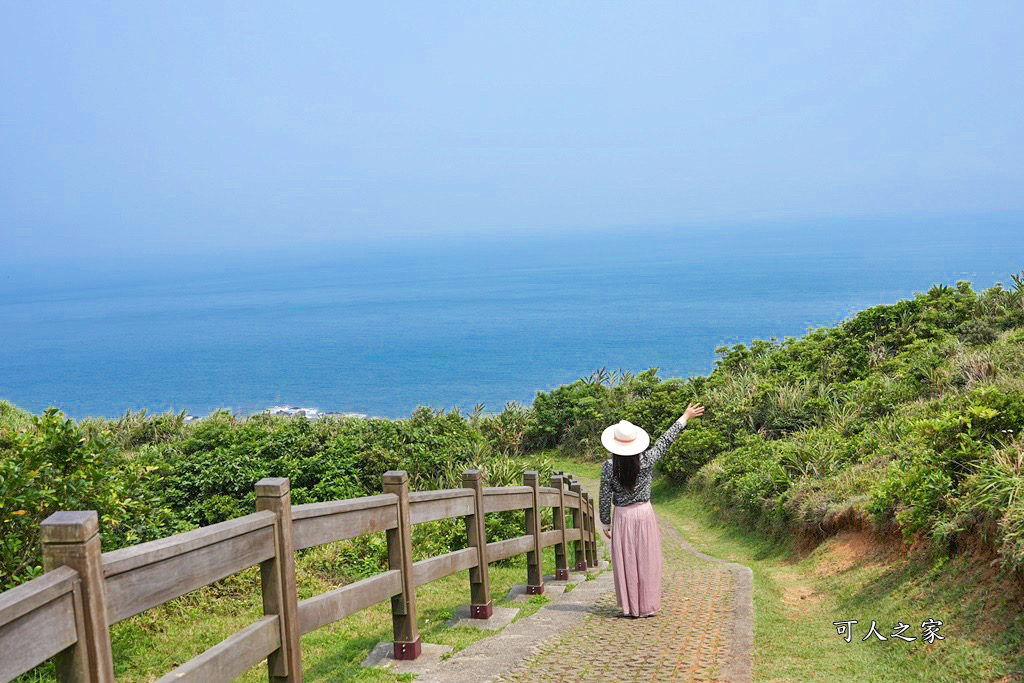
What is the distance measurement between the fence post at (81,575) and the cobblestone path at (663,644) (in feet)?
10.4

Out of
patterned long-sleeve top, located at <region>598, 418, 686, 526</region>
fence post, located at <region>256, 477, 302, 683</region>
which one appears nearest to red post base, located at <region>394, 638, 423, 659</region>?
fence post, located at <region>256, 477, 302, 683</region>

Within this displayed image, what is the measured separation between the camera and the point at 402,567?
6023mm

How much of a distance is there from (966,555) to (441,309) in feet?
532

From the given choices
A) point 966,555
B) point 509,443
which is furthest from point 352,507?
point 509,443

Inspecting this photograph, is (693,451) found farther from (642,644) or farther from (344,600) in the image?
(344,600)

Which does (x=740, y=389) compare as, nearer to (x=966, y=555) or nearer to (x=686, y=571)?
(x=686, y=571)

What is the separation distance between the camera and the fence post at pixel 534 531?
9156 mm

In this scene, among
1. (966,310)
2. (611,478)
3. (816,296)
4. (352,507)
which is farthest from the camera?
(816,296)

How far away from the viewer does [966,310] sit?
22.6 metres

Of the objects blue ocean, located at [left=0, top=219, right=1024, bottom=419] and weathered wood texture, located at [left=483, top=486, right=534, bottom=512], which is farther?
blue ocean, located at [left=0, top=219, right=1024, bottom=419]

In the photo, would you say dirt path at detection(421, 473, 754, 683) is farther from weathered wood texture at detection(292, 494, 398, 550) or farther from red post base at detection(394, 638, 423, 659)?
weathered wood texture at detection(292, 494, 398, 550)

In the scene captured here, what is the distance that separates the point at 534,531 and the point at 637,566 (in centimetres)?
131

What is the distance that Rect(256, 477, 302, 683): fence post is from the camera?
15.1ft

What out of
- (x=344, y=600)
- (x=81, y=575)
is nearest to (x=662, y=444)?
(x=344, y=600)
